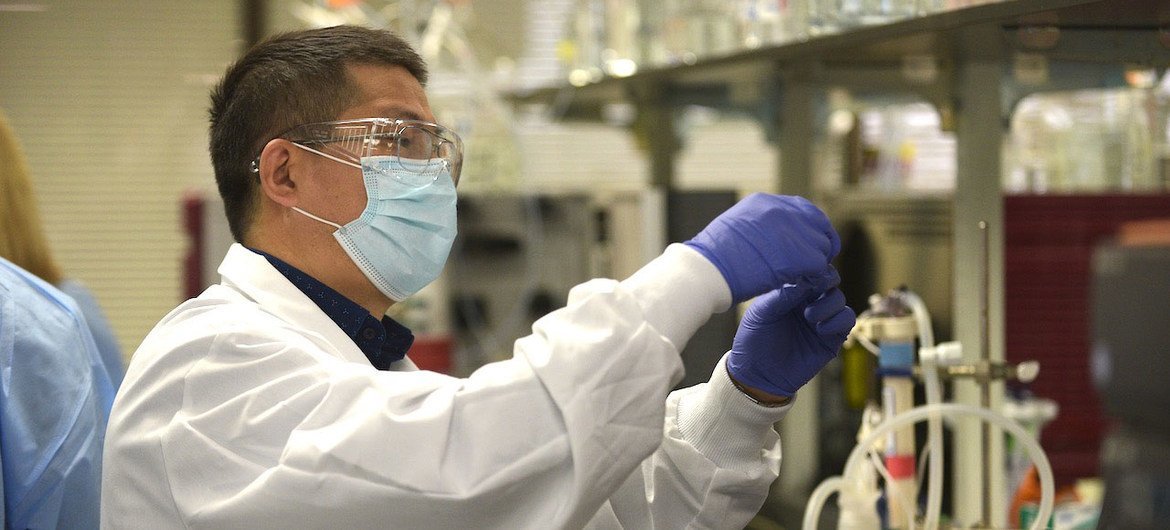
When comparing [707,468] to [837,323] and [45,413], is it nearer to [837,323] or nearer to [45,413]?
[837,323]

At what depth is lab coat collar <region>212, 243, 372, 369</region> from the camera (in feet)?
4.04

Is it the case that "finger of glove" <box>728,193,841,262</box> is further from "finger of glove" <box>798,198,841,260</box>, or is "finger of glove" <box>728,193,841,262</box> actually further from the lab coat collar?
the lab coat collar

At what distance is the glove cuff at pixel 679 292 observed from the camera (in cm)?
100

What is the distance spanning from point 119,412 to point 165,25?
13.0ft

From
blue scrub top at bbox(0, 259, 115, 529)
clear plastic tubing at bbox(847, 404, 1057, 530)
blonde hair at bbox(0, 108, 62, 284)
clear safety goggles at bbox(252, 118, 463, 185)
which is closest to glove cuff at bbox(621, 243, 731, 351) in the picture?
clear safety goggles at bbox(252, 118, 463, 185)

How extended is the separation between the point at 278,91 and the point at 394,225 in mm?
198

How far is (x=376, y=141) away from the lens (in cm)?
130

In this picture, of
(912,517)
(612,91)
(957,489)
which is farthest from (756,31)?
(912,517)

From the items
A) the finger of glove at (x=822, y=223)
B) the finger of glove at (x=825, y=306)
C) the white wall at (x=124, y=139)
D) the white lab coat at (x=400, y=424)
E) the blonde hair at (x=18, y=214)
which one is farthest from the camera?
the white wall at (x=124, y=139)

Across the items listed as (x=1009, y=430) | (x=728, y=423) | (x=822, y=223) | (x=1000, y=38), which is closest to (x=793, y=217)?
(x=822, y=223)

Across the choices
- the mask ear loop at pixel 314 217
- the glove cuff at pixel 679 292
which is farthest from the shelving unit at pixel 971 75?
the mask ear loop at pixel 314 217

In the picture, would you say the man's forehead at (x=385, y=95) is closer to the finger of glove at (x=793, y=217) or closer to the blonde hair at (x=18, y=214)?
the finger of glove at (x=793, y=217)

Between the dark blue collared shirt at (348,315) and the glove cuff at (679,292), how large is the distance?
0.41 metres

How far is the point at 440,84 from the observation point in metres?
3.93
